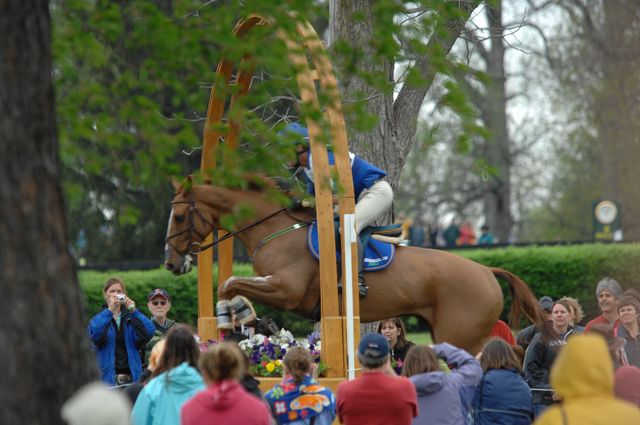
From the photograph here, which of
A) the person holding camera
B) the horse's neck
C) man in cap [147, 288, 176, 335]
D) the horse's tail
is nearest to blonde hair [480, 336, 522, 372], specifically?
the horse's tail

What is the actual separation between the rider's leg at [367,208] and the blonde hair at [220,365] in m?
4.14

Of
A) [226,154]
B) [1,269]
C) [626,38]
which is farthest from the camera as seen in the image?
[626,38]

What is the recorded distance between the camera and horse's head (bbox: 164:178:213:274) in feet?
33.4

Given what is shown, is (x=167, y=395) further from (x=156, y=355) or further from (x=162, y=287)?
(x=162, y=287)

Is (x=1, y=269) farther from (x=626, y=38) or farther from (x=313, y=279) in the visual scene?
(x=626, y=38)

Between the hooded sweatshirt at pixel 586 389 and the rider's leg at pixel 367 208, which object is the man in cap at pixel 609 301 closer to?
the rider's leg at pixel 367 208

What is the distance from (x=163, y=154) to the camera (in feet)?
22.0

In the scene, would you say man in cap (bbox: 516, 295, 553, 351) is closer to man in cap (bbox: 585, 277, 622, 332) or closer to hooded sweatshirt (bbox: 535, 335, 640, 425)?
man in cap (bbox: 585, 277, 622, 332)

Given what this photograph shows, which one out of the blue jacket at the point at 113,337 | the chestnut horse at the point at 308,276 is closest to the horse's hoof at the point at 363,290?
the chestnut horse at the point at 308,276

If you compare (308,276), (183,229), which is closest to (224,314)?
(308,276)

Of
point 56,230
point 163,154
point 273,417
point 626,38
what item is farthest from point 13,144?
point 626,38

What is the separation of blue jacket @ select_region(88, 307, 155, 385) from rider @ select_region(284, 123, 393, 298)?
1890 mm

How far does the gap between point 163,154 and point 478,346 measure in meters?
4.83

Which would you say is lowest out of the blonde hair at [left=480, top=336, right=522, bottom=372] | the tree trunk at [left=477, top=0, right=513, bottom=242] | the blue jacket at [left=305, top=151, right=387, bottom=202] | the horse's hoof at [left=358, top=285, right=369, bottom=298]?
the blonde hair at [left=480, top=336, right=522, bottom=372]
